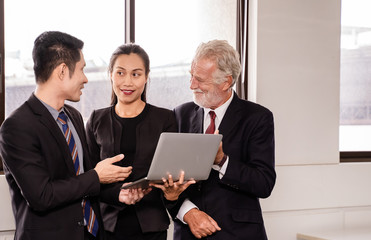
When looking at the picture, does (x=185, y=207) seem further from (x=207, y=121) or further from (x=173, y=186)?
(x=207, y=121)

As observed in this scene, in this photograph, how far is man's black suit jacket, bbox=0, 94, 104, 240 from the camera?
67.2 inches

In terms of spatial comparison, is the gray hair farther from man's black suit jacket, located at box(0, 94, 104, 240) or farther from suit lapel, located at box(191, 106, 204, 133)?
man's black suit jacket, located at box(0, 94, 104, 240)

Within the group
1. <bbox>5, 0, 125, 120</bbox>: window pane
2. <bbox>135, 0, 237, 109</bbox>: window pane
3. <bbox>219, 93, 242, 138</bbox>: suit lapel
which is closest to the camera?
<bbox>219, 93, 242, 138</bbox>: suit lapel

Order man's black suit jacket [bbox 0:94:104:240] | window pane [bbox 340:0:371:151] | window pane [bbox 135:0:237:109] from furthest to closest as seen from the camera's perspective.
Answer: window pane [bbox 340:0:371:151] → window pane [bbox 135:0:237:109] → man's black suit jacket [bbox 0:94:104:240]

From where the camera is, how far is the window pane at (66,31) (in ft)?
9.53

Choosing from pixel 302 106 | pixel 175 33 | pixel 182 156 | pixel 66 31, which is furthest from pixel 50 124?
pixel 302 106

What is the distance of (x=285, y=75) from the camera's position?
3.42 m

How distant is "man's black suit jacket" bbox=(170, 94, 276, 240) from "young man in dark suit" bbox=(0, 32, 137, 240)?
1.36 ft

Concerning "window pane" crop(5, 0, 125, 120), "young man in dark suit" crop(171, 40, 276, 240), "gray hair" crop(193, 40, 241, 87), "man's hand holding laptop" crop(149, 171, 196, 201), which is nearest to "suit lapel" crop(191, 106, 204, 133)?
"young man in dark suit" crop(171, 40, 276, 240)

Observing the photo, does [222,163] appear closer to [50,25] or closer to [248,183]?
[248,183]

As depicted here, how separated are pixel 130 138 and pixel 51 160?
1.30 ft

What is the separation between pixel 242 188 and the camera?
2029mm

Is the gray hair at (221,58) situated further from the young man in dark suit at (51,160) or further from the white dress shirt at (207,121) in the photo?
the young man in dark suit at (51,160)

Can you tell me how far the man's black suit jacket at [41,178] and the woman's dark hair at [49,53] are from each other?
11 cm
